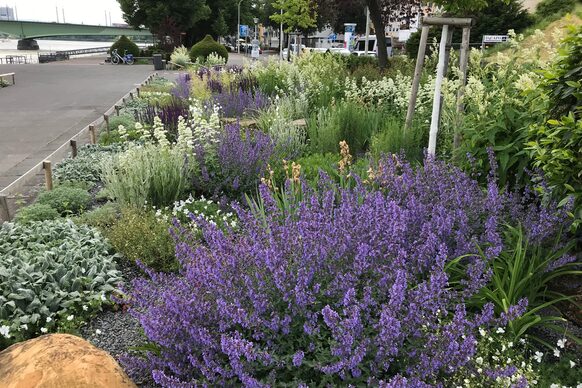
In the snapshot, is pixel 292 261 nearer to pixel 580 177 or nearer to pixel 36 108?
pixel 580 177

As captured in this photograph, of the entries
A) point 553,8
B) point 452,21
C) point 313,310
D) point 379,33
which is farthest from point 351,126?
point 553,8

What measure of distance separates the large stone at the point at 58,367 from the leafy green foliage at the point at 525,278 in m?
1.96

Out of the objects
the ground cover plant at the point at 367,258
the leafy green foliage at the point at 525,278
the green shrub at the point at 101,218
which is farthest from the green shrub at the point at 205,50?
→ the leafy green foliage at the point at 525,278

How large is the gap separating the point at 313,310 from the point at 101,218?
3.18 metres

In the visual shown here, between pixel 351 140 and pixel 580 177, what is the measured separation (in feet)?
13.3

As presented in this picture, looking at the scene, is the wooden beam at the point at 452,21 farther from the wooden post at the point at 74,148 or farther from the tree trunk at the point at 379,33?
the tree trunk at the point at 379,33

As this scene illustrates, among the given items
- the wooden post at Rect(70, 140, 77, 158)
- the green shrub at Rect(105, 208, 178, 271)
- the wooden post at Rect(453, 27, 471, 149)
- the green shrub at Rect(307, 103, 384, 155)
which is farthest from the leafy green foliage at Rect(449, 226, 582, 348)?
the wooden post at Rect(70, 140, 77, 158)

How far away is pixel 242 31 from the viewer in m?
65.6

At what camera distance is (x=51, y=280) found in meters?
3.67

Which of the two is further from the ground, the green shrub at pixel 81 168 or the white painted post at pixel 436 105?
the white painted post at pixel 436 105

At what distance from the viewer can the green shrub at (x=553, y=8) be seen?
24.3 metres

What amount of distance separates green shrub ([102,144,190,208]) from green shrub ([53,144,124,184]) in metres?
0.99

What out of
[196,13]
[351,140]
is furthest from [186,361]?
[196,13]

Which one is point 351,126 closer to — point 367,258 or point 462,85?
point 462,85
